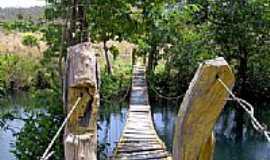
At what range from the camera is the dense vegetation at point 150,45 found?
498 cm

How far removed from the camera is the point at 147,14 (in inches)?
213

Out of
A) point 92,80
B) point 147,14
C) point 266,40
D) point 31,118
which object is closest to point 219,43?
point 266,40

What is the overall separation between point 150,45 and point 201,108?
6039 mm

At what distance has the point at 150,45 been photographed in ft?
26.2

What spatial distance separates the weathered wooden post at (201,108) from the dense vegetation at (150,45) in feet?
8.49

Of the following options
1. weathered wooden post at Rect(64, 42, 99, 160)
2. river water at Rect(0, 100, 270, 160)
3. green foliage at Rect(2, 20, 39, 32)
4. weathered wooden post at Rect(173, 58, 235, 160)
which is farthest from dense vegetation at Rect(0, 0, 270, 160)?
weathered wooden post at Rect(173, 58, 235, 160)

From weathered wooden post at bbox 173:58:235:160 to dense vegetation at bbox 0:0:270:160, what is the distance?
2.59 m

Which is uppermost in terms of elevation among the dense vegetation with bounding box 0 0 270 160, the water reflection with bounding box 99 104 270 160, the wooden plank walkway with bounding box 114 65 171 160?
the dense vegetation with bounding box 0 0 270 160

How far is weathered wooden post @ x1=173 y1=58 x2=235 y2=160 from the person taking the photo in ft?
6.45

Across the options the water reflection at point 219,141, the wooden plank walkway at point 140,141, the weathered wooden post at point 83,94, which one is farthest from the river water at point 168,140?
the weathered wooden post at point 83,94

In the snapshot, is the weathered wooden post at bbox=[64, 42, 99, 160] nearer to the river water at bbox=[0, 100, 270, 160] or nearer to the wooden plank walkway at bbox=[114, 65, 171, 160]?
the wooden plank walkway at bbox=[114, 65, 171, 160]

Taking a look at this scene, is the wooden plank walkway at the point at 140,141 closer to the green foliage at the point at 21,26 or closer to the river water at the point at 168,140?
the river water at the point at 168,140

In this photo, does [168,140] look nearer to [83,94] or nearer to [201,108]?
[83,94]

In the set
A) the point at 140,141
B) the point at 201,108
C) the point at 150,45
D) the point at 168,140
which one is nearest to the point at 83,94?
the point at 201,108
